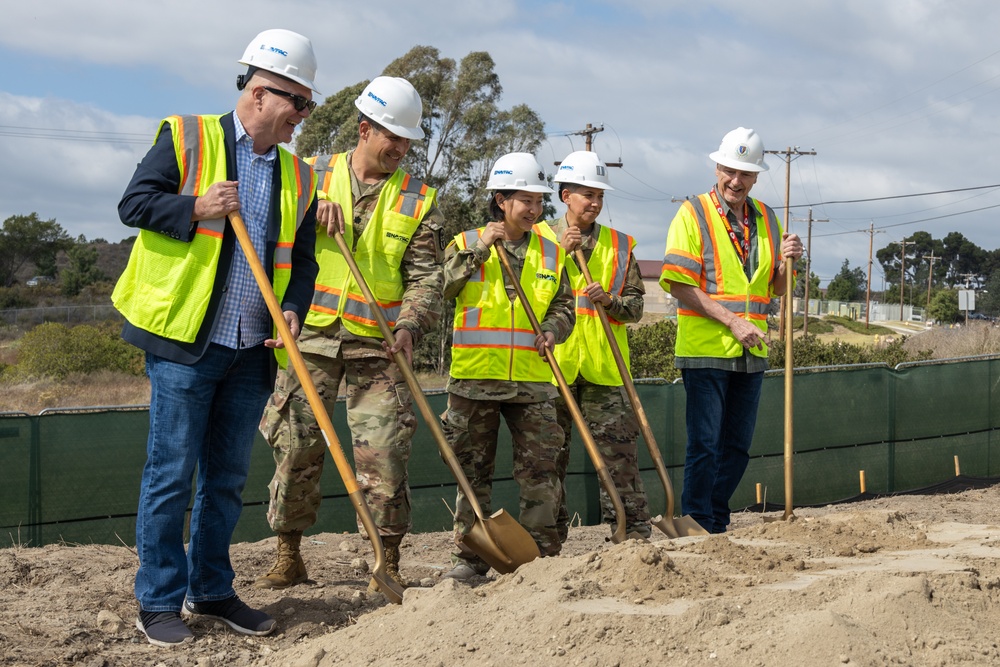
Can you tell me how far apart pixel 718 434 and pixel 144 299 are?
3.25m

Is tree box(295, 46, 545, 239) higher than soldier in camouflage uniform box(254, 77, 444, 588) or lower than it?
higher

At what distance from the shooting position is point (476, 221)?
29.8m

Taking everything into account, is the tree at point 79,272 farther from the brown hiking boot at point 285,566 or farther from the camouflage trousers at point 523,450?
the brown hiking boot at point 285,566

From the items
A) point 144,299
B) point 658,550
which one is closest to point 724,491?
point 658,550

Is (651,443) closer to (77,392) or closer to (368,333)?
(368,333)

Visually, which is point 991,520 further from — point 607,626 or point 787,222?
point 787,222

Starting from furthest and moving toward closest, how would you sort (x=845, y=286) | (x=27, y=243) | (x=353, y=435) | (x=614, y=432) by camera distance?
1. (x=845, y=286)
2. (x=27, y=243)
3. (x=614, y=432)
4. (x=353, y=435)

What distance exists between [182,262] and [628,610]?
2.03 m

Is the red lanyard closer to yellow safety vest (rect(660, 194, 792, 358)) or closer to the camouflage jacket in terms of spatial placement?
yellow safety vest (rect(660, 194, 792, 358))

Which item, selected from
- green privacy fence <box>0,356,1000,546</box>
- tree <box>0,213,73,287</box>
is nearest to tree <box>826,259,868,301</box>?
tree <box>0,213,73,287</box>

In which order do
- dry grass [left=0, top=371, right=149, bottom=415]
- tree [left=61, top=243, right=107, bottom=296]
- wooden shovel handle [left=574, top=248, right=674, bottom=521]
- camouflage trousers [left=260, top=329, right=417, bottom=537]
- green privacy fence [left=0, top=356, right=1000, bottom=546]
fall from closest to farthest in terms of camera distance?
camouflage trousers [left=260, top=329, right=417, bottom=537] → wooden shovel handle [left=574, top=248, right=674, bottom=521] → green privacy fence [left=0, top=356, right=1000, bottom=546] → dry grass [left=0, top=371, right=149, bottom=415] → tree [left=61, top=243, right=107, bottom=296]

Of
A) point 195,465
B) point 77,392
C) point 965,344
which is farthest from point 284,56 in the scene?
point 965,344

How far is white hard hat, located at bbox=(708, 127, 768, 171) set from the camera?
20.7 ft

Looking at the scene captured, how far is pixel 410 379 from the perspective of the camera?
16.4 ft
